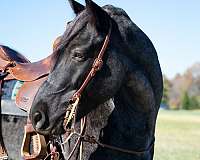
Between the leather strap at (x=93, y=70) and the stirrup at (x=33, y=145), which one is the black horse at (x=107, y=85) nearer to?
the leather strap at (x=93, y=70)

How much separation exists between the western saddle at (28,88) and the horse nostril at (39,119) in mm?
733

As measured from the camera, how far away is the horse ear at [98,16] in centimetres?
339

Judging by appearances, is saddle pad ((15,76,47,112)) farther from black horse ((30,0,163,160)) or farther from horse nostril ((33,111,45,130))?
horse nostril ((33,111,45,130))

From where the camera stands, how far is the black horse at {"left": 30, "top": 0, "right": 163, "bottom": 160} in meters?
3.37

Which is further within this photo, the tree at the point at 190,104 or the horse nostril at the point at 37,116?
the tree at the point at 190,104

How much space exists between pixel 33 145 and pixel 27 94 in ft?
1.74

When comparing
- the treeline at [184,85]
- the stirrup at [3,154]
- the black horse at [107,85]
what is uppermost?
the treeline at [184,85]

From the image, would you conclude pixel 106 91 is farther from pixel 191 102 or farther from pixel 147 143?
pixel 191 102

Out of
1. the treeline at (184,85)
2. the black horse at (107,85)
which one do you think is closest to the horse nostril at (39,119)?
the black horse at (107,85)

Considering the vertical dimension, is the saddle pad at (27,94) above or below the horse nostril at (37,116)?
above

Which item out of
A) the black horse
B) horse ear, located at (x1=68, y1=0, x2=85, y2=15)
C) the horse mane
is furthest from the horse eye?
horse ear, located at (x1=68, y1=0, x2=85, y2=15)

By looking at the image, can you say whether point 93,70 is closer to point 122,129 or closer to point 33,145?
point 122,129

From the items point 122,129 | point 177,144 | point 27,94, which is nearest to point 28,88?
point 27,94

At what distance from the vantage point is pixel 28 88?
444 cm
